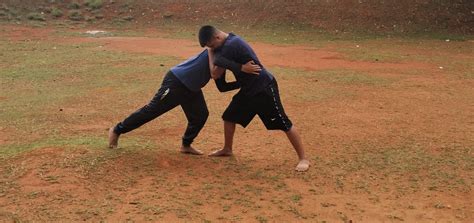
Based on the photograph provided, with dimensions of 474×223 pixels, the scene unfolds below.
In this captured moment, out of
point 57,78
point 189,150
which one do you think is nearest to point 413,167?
point 189,150

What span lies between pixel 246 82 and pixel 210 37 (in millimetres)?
535

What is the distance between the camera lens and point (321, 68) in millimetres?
11867

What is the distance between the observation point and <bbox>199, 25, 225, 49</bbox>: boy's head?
195 inches

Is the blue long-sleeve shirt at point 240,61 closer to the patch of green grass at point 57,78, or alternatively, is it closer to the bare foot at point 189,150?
the bare foot at point 189,150

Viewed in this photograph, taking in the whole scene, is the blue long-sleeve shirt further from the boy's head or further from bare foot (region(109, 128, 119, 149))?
bare foot (region(109, 128, 119, 149))

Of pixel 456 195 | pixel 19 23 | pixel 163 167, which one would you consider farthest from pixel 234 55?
pixel 19 23

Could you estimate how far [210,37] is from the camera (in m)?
4.96

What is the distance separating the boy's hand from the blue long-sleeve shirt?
0.05 meters

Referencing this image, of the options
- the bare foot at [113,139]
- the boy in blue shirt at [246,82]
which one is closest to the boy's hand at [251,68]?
the boy in blue shirt at [246,82]

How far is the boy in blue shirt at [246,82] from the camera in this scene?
498cm

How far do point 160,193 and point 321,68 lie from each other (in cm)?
780

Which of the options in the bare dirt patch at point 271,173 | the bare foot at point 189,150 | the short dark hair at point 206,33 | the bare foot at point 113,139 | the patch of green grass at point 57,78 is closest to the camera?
the bare dirt patch at point 271,173

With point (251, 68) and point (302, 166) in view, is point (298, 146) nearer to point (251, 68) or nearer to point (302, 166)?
point (302, 166)

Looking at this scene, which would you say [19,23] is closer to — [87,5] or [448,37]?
[87,5]
